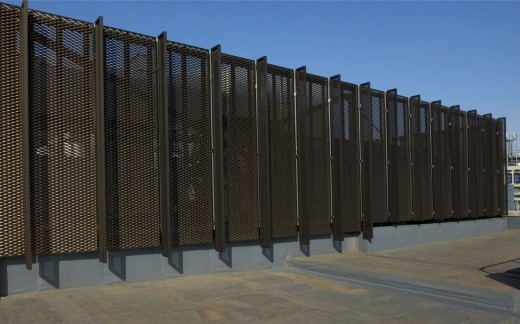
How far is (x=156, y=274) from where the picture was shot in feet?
32.0

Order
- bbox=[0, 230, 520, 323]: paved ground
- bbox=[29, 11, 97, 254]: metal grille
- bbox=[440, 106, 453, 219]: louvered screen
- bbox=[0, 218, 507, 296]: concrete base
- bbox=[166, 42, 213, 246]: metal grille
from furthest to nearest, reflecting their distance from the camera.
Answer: bbox=[440, 106, 453, 219]: louvered screen
bbox=[166, 42, 213, 246]: metal grille
bbox=[29, 11, 97, 254]: metal grille
bbox=[0, 218, 507, 296]: concrete base
bbox=[0, 230, 520, 323]: paved ground

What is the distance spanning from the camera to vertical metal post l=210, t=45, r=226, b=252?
10.4 m

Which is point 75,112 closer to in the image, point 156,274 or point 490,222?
point 156,274

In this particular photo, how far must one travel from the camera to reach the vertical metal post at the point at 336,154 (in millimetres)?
13039

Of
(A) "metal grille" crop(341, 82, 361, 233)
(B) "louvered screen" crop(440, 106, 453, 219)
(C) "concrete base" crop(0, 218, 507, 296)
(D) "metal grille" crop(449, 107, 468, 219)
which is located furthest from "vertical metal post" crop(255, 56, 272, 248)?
(D) "metal grille" crop(449, 107, 468, 219)

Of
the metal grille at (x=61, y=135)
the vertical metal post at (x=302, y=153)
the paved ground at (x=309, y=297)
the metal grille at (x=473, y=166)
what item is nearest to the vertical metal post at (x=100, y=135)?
the metal grille at (x=61, y=135)

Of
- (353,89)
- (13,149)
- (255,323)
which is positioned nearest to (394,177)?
(353,89)

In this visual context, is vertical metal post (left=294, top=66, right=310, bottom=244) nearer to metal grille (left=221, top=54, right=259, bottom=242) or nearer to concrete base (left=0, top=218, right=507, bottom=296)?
concrete base (left=0, top=218, right=507, bottom=296)

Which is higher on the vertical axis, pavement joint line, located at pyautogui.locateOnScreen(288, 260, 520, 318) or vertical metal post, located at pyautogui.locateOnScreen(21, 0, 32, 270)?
vertical metal post, located at pyautogui.locateOnScreen(21, 0, 32, 270)

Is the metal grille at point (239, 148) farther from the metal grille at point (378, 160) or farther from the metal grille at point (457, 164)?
the metal grille at point (457, 164)

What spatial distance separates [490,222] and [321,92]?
1163 centimetres

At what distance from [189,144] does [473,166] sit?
528 inches

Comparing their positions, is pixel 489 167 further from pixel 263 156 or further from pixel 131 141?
pixel 131 141

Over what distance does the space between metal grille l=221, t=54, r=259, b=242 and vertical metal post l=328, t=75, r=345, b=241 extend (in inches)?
110
